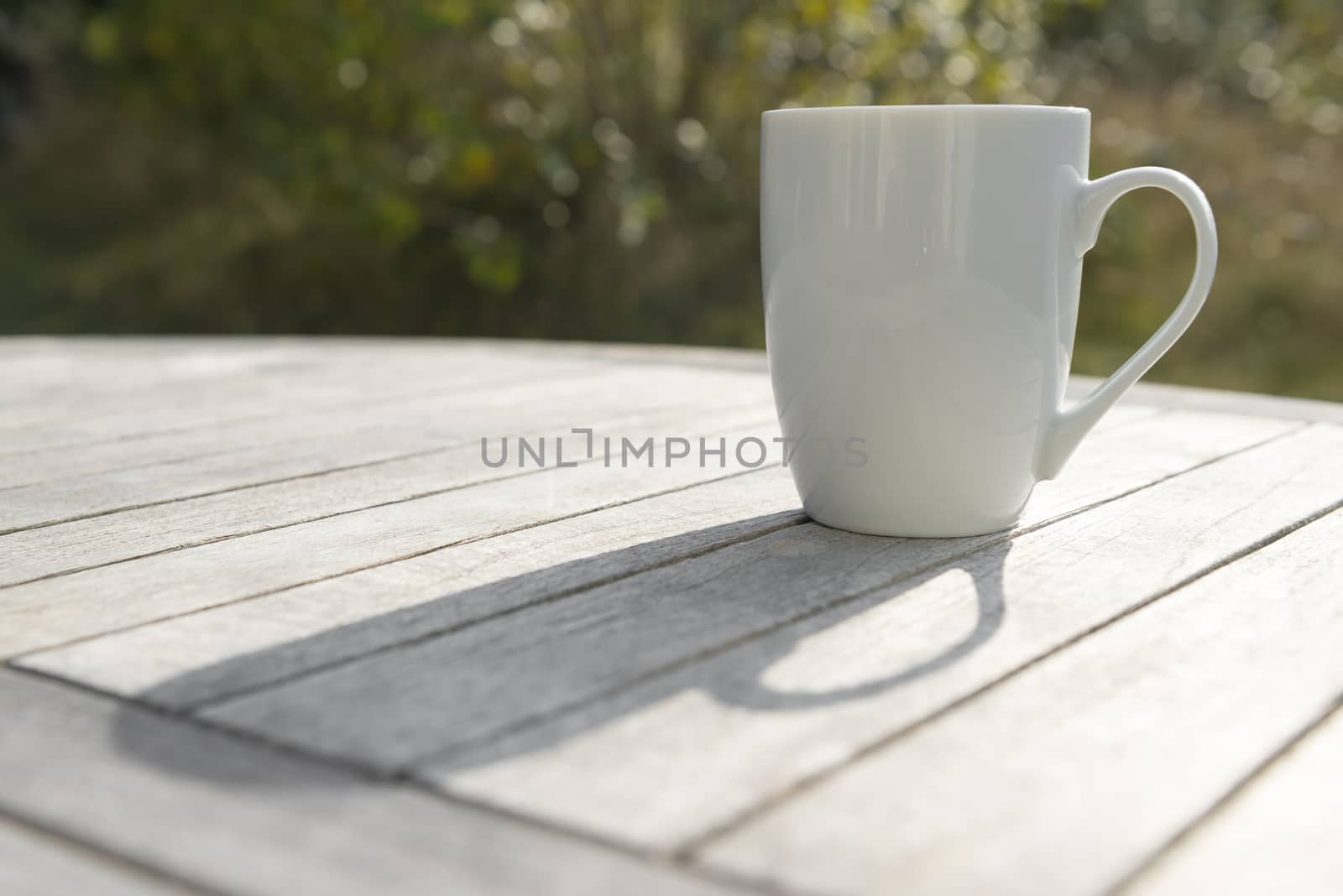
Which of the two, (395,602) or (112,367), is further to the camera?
(112,367)

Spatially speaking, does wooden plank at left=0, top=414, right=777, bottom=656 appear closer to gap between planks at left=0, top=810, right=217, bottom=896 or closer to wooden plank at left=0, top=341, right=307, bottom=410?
gap between planks at left=0, top=810, right=217, bottom=896

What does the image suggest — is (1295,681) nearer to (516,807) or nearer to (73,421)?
(516,807)

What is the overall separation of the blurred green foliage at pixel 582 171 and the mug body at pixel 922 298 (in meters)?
2.56

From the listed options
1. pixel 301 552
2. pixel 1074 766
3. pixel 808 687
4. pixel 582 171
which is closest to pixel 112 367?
pixel 301 552

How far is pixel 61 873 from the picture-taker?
484 mm

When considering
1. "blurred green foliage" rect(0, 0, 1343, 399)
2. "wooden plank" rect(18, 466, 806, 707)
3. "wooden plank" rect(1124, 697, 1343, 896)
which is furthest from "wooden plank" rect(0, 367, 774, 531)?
"blurred green foliage" rect(0, 0, 1343, 399)

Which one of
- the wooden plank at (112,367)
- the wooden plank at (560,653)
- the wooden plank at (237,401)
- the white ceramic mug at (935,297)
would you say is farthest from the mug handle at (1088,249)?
the wooden plank at (112,367)

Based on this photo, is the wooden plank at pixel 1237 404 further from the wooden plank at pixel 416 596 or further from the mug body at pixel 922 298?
the mug body at pixel 922 298

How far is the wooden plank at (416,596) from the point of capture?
2.20 ft

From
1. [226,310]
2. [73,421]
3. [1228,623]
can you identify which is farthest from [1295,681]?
[226,310]

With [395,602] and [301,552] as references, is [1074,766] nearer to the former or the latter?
[395,602]

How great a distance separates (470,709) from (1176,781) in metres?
0.30

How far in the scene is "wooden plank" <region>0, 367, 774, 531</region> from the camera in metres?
0.95

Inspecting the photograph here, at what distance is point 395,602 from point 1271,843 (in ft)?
1.53
